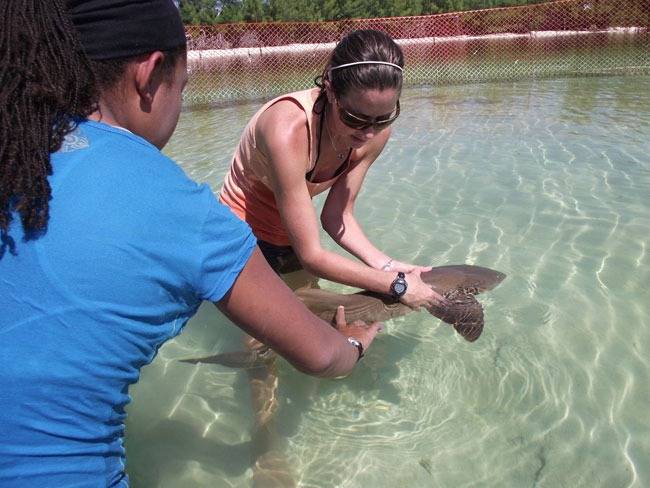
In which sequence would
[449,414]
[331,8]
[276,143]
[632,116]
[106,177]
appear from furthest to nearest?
[331,8]
[632,116]
[449,414]
[276,143]
[106,177]

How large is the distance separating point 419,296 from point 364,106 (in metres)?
1.05

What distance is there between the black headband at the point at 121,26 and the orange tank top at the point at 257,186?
4.38 feet

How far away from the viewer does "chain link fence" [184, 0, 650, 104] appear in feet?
50.6

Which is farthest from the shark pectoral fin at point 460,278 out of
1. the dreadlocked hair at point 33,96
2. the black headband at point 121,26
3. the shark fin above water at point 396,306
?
the dreadlocked hair at point 33,96

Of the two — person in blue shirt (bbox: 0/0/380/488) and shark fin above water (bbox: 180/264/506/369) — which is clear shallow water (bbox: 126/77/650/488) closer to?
shark fin above water (bbox: 180/264/506/369)

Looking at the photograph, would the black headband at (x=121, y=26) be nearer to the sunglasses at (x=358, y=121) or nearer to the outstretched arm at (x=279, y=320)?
the outstretched arm at (x=279, y=320)

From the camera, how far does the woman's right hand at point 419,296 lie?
2637 millimetres

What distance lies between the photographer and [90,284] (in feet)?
3.30

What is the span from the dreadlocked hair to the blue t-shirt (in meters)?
0.03

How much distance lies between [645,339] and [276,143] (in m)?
2.78

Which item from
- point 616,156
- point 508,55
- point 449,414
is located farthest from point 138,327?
point 508,55

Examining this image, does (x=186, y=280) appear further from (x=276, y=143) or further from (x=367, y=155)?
(x=367, y=155)

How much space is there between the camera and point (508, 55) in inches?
796

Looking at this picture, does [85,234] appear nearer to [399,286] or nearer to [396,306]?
[399,286]
